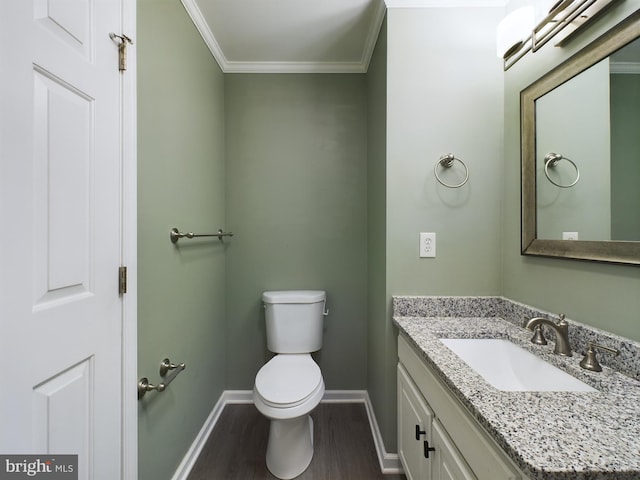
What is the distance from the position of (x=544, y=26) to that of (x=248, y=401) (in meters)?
2.67

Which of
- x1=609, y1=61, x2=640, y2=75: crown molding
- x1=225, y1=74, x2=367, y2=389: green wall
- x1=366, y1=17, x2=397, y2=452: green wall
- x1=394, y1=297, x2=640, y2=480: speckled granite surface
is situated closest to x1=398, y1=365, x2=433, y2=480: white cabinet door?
x1=366, y1=17, x2=397, y2=452: green wall

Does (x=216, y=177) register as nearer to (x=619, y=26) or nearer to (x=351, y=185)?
(x=351, y=185)

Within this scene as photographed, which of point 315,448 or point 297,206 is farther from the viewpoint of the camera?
point 297,206

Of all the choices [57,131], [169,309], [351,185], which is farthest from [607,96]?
[169,309]

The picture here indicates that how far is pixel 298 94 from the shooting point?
2.04 metres

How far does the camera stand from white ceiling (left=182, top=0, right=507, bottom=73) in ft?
4.93

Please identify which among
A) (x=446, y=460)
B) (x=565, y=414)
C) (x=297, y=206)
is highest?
(x=297, y=206)

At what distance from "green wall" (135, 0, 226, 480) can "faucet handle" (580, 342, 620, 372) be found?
153cm

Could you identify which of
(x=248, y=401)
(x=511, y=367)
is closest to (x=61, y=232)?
(x=511, y=367)

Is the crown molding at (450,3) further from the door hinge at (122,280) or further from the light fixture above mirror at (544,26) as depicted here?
the door hinge at (122,280)

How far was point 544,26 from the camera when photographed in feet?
3.62

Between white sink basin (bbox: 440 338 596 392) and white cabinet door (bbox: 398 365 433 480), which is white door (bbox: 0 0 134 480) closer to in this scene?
white cabinet door (bbox: 398 365 433 480)

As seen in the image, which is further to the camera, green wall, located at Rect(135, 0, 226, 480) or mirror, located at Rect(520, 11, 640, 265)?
green wall, located at Rect(135, 0, 226, 480)

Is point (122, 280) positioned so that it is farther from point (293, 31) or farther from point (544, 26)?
point (544, 26)
